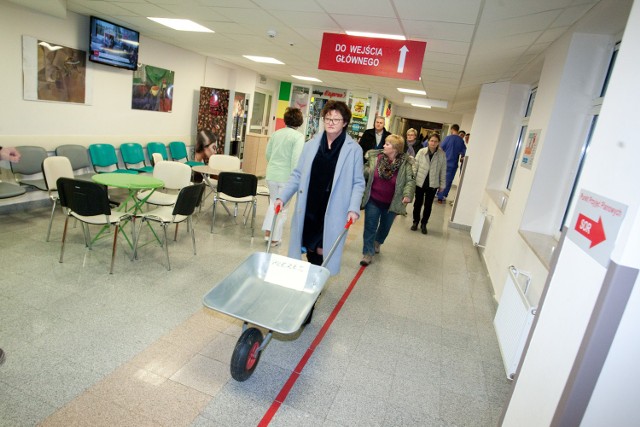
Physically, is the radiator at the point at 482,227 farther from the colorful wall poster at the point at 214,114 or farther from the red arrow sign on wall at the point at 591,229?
the colorful wall poster at the point at 214,114

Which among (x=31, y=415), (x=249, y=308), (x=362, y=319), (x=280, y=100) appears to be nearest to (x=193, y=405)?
(x=249, y=308)

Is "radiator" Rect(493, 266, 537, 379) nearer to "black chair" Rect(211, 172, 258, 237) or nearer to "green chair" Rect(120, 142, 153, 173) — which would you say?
"black chair" Rect(211, 172, 258, 237)

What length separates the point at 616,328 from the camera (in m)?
1.32

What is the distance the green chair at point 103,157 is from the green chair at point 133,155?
252 mm

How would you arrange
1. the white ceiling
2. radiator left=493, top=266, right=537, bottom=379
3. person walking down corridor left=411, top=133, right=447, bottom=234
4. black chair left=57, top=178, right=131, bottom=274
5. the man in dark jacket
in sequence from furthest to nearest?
1. person walking down corridor left=411, top=133, right=447, bottom=234
2. the man in dark jacket
3. black chair left=57, top=178, right=131, bottom=274
4. the white ceiling
5. radiator left=493, top=266, right=537, bottom=379

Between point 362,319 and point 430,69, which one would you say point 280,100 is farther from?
point 362,319

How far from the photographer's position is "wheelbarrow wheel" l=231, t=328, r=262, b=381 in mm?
2305

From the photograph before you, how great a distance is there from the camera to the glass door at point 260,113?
40.1 ft

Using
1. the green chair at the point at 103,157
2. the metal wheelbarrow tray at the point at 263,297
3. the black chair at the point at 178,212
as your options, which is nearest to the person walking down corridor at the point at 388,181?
the black chair at the point at 178,212

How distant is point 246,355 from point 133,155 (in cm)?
566

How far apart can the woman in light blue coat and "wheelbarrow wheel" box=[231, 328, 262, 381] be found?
30.3 inches

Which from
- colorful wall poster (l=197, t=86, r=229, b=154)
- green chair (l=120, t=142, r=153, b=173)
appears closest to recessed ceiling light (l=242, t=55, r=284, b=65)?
colorful wall poster (l=197, t=86, r=229, b=154)

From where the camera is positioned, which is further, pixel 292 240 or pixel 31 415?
pixel 292 240

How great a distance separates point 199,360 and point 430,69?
5.83 meters
